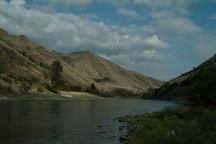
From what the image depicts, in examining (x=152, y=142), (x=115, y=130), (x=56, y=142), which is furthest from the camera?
(x=115, y=130)

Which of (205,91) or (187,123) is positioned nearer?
(187,123)

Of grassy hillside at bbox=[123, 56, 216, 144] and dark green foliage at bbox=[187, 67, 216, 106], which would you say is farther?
dark green foliage at bbox=[187, 67, 216, 106]

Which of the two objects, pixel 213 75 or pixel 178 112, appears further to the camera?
pixel 213 75

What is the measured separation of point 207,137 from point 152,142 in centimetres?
929

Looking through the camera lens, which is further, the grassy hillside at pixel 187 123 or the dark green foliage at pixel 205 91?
the dark green foliage at pixel 205 91

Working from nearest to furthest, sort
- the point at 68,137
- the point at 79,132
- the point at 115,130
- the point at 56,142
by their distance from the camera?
the point at 56,142 → the point at 68,137 → the point at 79,132 → the point at 115,130

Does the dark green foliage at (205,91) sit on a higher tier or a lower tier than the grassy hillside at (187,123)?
higher

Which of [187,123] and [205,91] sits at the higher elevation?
[205,91]

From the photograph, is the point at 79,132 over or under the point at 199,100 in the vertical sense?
under

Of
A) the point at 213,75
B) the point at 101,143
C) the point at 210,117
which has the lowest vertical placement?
the point at 101,143

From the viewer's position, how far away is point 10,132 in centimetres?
5678

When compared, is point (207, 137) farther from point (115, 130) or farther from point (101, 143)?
point (115, 130)

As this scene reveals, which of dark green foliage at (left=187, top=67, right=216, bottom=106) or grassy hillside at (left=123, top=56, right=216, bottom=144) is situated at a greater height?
dark green foliage at (left=187, top=67, right=216, bottom=106)

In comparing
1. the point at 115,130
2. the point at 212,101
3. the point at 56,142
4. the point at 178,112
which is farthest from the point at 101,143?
the point at 212,101
